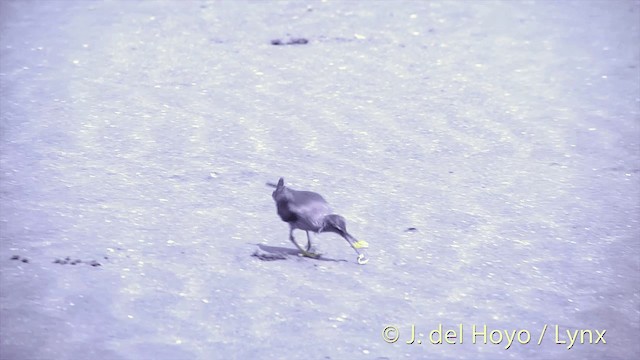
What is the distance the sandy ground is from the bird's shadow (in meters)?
0.02

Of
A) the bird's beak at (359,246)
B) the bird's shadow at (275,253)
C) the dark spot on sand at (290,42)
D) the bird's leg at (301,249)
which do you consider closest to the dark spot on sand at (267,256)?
the bird's shadow at (275,253)

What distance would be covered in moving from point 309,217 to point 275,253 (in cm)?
36

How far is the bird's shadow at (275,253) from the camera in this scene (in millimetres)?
5777

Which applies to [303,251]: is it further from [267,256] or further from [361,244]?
[361,244]

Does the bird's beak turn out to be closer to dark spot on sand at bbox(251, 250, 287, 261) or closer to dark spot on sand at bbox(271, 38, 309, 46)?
dark spot on sand at bbox(251, 250, 287, 261)

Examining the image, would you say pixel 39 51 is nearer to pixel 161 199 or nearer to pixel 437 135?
pixel 161 199

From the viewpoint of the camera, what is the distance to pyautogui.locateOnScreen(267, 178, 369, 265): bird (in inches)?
224

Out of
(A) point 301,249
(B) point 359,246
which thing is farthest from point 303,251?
(B) point 359,246

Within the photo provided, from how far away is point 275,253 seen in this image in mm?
5855

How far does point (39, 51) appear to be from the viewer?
934 centimetres

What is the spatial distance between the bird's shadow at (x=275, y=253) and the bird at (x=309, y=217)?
0.06 meters

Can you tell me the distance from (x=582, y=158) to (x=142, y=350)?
13.6ft

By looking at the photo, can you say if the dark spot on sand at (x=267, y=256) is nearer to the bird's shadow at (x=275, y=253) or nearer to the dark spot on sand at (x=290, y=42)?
the bird's shadow at (x=275, y=253)

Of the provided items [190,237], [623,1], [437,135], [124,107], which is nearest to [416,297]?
[190,237]
